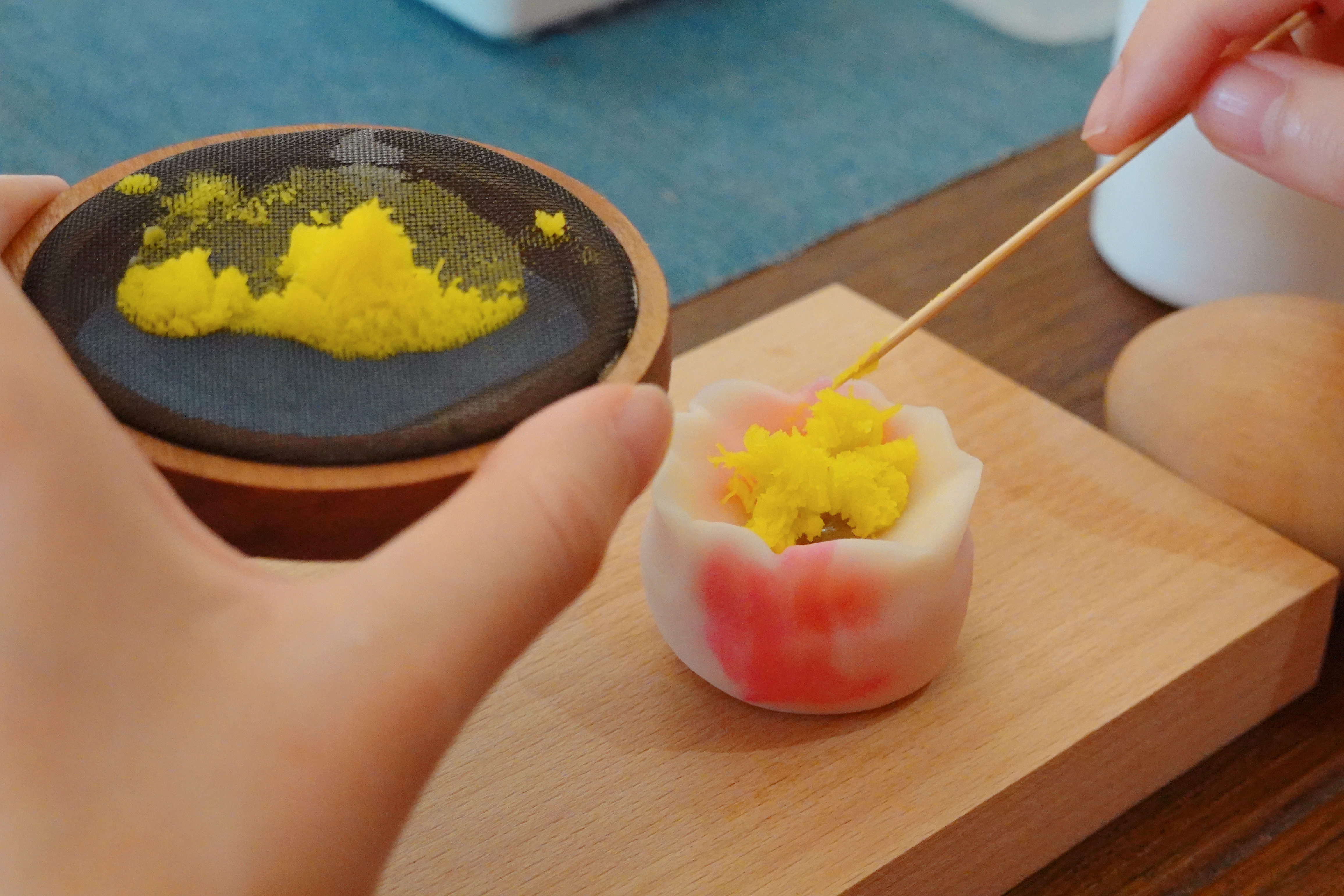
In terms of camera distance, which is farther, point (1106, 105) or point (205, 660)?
point (1106, 105)

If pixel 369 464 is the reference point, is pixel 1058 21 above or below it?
below

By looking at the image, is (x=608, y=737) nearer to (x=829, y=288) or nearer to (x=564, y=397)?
(x=564, y=397)

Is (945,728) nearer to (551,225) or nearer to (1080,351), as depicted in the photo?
(551,225)

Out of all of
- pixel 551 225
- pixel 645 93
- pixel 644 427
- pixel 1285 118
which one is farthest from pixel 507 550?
pixel 645 93

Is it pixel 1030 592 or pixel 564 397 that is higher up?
pixel 564 397

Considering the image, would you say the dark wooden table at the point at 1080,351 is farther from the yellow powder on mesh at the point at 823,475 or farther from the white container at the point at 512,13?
the white container at the point at 512,13

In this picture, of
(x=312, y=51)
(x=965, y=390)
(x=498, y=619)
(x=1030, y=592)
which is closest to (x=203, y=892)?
(x=498, y=619)
